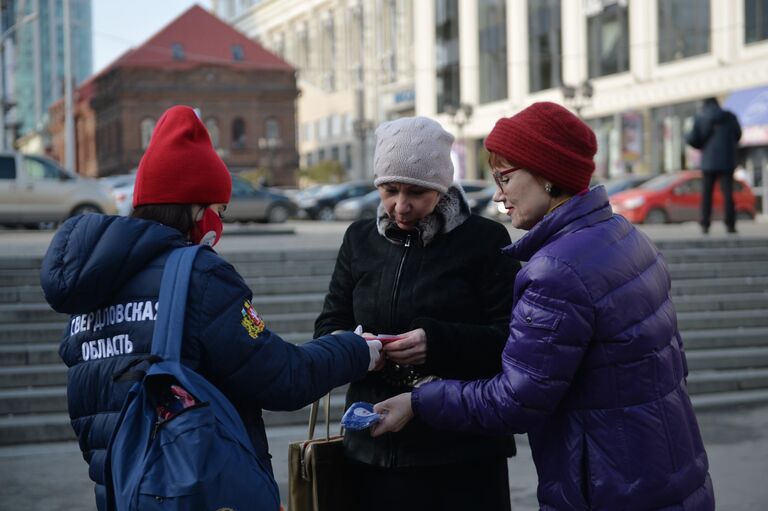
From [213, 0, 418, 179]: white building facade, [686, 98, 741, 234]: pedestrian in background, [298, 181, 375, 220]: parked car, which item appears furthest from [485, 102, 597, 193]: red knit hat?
[213, 0, 418, 179]: white building facade

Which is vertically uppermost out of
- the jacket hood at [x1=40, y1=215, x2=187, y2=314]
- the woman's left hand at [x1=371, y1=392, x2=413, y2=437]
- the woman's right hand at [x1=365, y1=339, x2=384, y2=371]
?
the jacket hood at [x1=40, y1=215, x2=187, y2=314]

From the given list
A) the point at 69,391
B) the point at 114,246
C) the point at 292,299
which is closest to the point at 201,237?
the point at 114,246

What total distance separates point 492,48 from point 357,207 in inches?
819

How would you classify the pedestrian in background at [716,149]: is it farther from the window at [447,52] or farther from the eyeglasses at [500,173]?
the window at [447,52]

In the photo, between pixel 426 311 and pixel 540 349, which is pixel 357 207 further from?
pixel 540 349

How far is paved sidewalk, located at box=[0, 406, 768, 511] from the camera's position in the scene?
5.88 metres

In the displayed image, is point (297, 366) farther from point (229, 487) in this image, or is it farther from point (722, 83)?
point (722, 83)

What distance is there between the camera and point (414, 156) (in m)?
3.11

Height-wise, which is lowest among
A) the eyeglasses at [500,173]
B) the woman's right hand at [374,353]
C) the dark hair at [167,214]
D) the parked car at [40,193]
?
the woman's right hand at [374,353]

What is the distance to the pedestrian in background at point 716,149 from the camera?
1441 cm

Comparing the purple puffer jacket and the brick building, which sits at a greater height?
the brick building

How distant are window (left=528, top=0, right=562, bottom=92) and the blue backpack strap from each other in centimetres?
4658

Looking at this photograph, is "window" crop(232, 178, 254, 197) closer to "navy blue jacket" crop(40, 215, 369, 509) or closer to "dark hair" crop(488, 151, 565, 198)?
"dark hair" crop(488, 151, 565, 198)

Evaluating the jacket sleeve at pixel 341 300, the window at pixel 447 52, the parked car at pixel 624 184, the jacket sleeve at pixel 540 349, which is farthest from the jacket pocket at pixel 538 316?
the window at pixel 447 52
